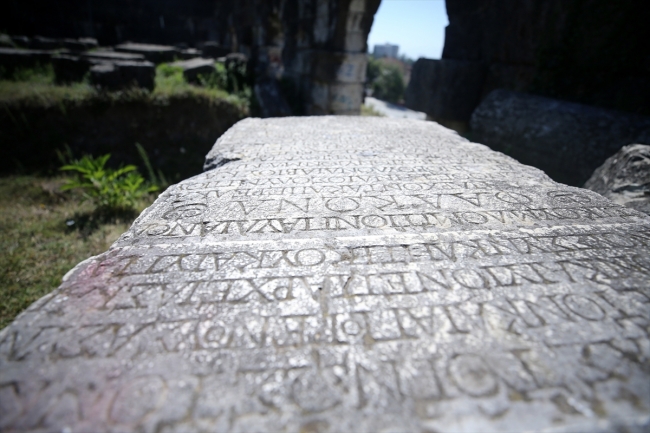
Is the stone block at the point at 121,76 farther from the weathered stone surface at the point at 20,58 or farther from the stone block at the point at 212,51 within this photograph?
the stone block at the point at 212,51

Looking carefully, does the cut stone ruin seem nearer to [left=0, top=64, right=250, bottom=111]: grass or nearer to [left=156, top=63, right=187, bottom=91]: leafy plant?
[left=0, top=64, right=250, bottom=111]: grass

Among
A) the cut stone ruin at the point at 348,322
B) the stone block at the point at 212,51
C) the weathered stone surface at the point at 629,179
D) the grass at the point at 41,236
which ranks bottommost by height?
the grass at the point at 41,236

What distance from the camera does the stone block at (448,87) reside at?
4.88 meters

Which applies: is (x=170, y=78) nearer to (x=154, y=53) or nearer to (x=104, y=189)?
(x=154, y=53)

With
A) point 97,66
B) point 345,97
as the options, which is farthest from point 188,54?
point 345,97

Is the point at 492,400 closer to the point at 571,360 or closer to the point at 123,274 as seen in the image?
the point at 571,360

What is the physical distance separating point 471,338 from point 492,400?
17 centimetres

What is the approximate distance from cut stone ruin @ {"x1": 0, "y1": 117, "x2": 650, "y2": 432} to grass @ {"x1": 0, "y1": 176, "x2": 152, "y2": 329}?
1.37 meters

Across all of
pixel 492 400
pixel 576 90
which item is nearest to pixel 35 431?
pixel 492 400

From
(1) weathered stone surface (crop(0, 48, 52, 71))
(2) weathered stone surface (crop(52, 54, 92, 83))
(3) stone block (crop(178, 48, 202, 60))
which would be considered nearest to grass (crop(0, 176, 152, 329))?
(2) weathered stone surface (crop(52, 54, 92, 83))

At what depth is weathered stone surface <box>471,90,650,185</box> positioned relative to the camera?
2969mm

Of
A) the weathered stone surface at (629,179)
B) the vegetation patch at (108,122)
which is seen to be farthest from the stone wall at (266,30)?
the weathered stone surface at (629,179)

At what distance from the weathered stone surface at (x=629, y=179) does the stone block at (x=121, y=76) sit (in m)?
5.94

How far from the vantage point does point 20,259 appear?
2.58 metres
